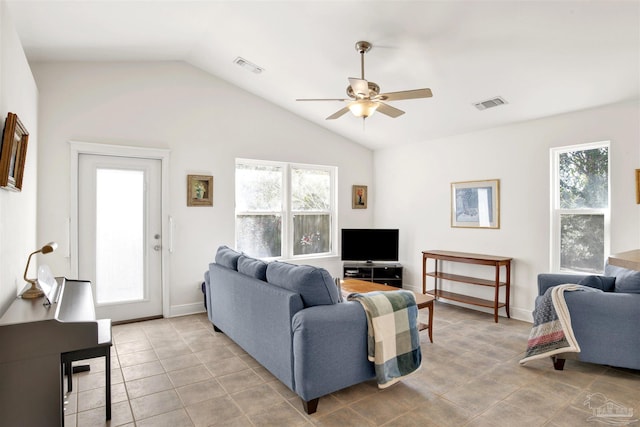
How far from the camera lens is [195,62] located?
14.6 feet

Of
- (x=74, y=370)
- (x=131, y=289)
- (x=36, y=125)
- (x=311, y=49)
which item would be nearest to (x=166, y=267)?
(x=131, y=289)

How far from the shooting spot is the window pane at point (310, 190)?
5.55m

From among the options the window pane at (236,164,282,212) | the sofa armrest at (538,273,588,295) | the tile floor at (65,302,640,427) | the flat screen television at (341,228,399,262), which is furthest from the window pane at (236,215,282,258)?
the sofa armrest at (538,273,588,295)

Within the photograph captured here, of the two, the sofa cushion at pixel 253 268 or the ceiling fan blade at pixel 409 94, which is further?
the sofa cushion at pixel 253 268

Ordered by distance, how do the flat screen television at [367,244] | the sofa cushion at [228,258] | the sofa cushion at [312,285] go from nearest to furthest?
the sofa cushion at [312,285]
the sofa cushion at [228,258]
the flat screen television at [367,244]

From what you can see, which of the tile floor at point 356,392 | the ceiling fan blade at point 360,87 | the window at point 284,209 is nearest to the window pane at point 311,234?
the window at point 284,209

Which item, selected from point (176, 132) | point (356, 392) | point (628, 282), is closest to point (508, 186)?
point (628, 282)

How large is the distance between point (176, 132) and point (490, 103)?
3705mm

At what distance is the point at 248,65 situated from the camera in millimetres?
4246

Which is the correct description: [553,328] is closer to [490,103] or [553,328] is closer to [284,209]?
[490,103]

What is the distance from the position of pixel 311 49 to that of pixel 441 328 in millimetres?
3308

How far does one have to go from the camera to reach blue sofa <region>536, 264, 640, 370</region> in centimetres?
273

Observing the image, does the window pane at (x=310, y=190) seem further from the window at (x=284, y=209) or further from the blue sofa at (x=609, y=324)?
the blue sofa at (x=609, y=324)

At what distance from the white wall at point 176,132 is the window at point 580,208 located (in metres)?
3.27
